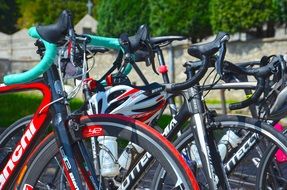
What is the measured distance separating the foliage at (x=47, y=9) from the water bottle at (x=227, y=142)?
172ft

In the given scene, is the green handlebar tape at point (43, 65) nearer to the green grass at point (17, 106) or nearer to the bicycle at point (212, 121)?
the bicycle at point (212, 121)

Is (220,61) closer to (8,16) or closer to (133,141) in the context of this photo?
(133,141)

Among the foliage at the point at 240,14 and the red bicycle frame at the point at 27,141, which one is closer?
the red bicycle frame at the point at 27,141

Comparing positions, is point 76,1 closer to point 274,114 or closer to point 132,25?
point 132,25

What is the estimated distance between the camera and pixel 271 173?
151 inches

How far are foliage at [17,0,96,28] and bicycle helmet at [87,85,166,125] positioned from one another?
52.7 meters

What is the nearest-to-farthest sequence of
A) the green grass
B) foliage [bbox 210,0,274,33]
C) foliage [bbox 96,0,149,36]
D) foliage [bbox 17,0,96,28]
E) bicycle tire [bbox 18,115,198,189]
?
bicycle tire [bbox 18,115,198,189] < the green grass < foliage [bbox 210,0,274,33] < foliage [bbox 96,0,149,36] < foliage [bbox 17,0,96,28]

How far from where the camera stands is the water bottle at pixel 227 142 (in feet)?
11.9

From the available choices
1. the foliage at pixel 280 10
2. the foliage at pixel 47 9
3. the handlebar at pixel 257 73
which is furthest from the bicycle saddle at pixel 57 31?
the foliage at pixel 47 9

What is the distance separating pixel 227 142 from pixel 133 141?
0.97 metres

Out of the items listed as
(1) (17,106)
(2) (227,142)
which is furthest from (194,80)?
(1) (17,106)

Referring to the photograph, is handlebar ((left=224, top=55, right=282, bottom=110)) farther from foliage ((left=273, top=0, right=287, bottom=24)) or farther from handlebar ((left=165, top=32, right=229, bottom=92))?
foliage ((left=273, top=0, right=287, bottom=24))

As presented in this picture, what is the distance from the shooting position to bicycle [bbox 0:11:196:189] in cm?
279

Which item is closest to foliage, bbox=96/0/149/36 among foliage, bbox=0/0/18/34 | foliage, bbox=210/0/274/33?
foliage, bbox=210/0/274/33
